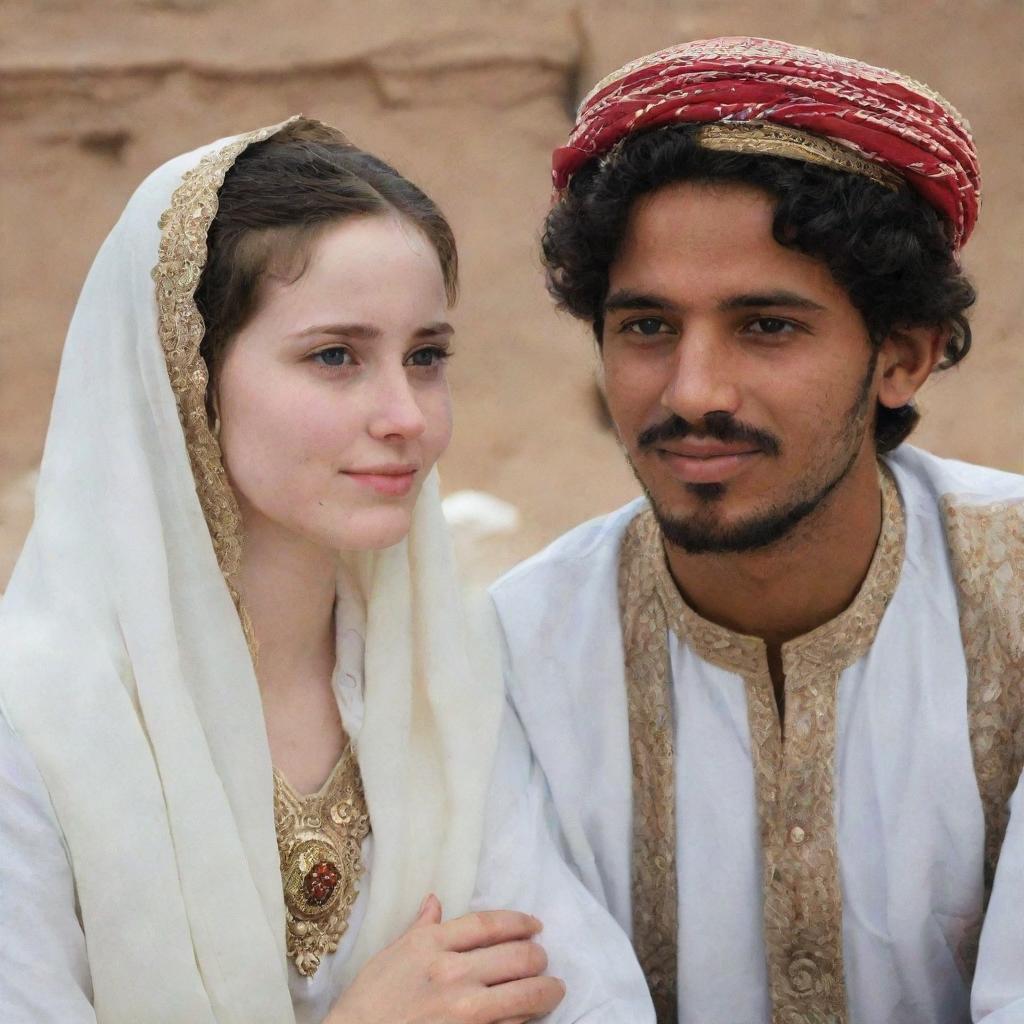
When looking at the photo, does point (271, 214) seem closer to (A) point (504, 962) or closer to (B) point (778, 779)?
(A) point (504, 962)

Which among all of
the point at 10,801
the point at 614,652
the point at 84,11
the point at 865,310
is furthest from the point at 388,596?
the point at 84,11

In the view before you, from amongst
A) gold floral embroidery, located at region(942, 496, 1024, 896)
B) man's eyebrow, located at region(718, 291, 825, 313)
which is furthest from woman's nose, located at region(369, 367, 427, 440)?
gold floral embroidery, located at region(942, 496, 1024, 896)

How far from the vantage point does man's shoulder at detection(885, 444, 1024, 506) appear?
9.30 ft

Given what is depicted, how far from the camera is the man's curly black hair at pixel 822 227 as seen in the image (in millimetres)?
2547

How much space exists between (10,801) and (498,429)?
4.52 metres

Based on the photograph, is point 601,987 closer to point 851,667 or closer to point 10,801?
point 851,667

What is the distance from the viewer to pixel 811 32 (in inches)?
238

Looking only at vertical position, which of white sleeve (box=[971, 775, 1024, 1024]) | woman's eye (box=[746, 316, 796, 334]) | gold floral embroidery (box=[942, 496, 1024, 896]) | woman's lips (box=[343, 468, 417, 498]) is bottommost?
white sleeve (box=[971, 775, 1024, 1024])

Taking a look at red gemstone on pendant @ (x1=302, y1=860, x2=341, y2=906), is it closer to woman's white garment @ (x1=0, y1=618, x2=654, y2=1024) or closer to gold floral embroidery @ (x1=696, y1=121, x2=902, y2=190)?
woman's white garment @ (x1=0, y1=618, x2=654, y2=1024)

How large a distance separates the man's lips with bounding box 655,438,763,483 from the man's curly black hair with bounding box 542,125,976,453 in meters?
0.36

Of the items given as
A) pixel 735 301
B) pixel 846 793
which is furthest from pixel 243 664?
pixel 846 793

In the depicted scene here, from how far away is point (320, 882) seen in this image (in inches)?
93.8

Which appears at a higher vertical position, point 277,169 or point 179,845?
point 277,169

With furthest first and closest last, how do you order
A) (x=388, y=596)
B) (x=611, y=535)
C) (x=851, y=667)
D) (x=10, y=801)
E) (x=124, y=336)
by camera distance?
(x=611, y=535) → (x=851, y=667) → (x=388, y=596) → (x=124, y=336) → (x=10, y=801)
